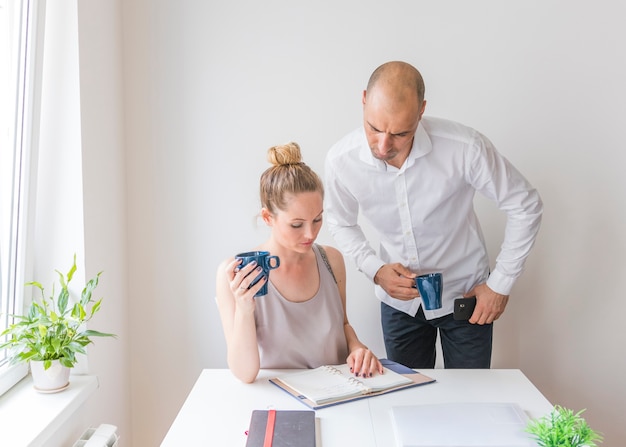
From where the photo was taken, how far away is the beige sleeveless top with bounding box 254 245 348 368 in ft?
6.35

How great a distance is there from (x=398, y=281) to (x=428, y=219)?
0.25 meters

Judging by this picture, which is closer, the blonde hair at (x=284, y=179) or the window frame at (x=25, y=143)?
the blonde hair at (x=284, y=179)

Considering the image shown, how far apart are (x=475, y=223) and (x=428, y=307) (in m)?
0.54

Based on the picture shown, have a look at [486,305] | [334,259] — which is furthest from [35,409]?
[486,305]

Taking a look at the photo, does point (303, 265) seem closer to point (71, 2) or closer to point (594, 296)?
point (71, 2)

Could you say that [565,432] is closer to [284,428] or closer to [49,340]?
[284,428]

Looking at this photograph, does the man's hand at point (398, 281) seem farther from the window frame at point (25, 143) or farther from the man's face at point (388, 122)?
the window frame at point (25, 143)

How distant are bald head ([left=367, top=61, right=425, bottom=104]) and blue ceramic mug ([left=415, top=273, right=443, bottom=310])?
0.54 m

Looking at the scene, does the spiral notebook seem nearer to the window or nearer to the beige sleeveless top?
the beige sleeveless top

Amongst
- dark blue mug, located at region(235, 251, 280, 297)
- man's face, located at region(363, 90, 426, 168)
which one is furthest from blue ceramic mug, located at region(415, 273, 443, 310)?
dark blue mug, located at region(235, 251, 280, 297)

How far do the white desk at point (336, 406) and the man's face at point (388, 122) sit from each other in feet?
2.25

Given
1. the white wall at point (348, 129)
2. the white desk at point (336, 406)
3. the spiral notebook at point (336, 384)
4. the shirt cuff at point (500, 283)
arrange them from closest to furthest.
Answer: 1. the white desk at point (336, 406)
2. the spiral notebook at point (336, 384)
3. the shirt cuff at point (500, 283)
4. the white wall at point (348, 129)

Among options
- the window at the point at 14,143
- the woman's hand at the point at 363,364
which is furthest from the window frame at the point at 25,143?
the woman's hand at the point at 363,364

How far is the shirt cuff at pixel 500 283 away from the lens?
2.25 metres
